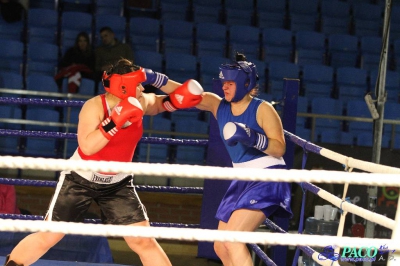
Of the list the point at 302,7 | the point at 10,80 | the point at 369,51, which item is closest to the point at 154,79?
the point at 10,80

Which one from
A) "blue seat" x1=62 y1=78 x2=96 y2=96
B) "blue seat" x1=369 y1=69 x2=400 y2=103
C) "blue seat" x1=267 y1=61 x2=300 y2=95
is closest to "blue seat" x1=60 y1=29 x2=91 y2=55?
"blue seat" x1=62 y1=78 x2=96 y2=96

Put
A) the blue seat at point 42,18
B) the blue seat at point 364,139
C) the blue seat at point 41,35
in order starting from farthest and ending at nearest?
1. the blue seat at point 42,18
2. the blue seat at point 41,35
3. the blue seat at point 364,139

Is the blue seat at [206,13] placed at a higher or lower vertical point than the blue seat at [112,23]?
higher

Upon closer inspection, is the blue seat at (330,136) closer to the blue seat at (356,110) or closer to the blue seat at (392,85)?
the blue seat at (356,110)

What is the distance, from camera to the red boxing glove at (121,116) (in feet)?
9.27

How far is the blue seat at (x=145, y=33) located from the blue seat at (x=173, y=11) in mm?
433

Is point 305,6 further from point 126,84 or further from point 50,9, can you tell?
point 126,84

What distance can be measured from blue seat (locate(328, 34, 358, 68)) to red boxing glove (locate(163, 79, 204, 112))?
19.4 feet

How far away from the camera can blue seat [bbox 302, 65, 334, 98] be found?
820cm

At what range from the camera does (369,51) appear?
9016 mm

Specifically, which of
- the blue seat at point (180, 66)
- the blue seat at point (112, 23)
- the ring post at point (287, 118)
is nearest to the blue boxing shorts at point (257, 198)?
the ring post at point (287, 118)

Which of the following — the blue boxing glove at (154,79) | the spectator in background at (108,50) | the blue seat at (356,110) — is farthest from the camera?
the blue seat at (356,110)

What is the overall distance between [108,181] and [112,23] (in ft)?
17.6

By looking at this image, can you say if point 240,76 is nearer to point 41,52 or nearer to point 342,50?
point 41,52
